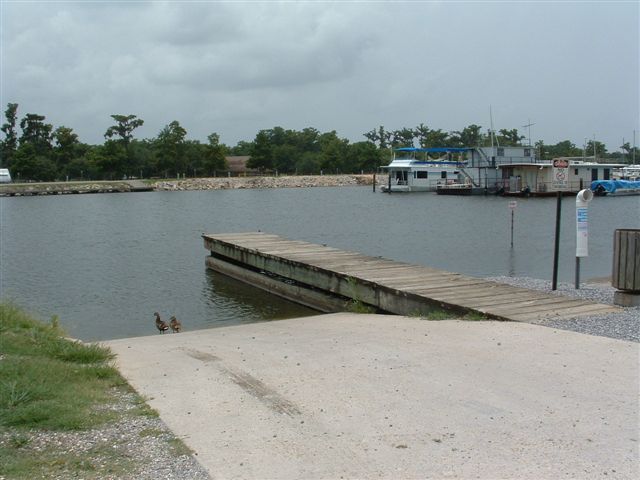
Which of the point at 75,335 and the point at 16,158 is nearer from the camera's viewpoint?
the point at 75,335

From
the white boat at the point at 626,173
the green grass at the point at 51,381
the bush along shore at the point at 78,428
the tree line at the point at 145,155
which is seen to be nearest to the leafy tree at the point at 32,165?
the tree line at the point at 145,155

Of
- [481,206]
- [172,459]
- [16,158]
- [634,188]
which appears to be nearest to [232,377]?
[172,459]

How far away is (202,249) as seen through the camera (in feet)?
98.2

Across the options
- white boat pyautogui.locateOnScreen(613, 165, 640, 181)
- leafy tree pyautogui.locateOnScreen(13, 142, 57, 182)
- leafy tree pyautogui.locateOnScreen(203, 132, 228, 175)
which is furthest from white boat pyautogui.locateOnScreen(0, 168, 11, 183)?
white boat pyautogui.locateOnScreen(613, 165, 640, 181)

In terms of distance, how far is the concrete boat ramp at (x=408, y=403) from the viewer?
4664 mm

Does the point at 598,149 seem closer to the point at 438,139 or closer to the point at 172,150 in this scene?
the point at 438,139

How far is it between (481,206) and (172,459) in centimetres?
5243

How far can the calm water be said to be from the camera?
17.3 meters

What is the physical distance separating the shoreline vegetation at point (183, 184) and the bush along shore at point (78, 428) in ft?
317

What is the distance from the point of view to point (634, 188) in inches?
2771

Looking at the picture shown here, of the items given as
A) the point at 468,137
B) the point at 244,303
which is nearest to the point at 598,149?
the point at 468,137

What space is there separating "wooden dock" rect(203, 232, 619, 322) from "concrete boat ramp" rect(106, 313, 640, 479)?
1.58 m

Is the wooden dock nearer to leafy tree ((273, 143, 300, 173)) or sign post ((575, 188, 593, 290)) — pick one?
sign post ((575, 188, 593, 290))

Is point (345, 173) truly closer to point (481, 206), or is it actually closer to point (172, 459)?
point (481, 206)
